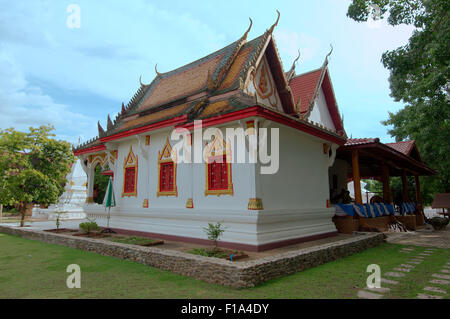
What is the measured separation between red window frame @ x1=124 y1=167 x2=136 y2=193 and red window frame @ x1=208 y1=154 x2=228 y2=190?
3459mm

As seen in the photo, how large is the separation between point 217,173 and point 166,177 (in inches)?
78.6

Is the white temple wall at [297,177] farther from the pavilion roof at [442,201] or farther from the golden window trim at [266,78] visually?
the pavilion roof at [442,201]

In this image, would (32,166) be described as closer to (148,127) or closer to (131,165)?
(131,165)

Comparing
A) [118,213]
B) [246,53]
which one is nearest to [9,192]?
[118,213]

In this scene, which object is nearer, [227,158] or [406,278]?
[406,278]

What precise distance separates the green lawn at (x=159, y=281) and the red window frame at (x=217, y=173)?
8.58 ft

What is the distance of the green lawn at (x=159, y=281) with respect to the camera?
12.7 ft

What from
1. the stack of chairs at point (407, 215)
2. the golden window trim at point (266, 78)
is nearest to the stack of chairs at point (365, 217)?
the stack of chairs at point (407, 215)

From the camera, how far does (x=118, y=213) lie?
9836mm

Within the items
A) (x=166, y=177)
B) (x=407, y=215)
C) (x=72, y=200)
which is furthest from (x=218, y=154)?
(x=72, y=200)

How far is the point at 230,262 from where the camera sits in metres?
4.41

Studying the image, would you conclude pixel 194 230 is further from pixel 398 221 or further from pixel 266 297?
pixel 398 221
